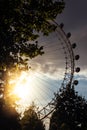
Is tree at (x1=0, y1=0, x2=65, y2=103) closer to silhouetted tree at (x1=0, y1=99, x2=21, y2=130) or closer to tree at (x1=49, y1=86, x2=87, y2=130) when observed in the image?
silhouetted tree at (x1=0, y1=99, x2=21, y2=130)

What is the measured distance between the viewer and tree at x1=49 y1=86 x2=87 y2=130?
98.8 meters

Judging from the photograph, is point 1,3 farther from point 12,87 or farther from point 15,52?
point 12,87

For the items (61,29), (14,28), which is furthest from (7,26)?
(61,29)

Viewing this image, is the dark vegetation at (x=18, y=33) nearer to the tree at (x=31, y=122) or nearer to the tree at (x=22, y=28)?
Result: the tree at (x=22, y=28)

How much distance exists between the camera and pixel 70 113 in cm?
10531

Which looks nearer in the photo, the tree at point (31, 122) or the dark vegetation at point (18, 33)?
the dark vegetation at point (18, 33)

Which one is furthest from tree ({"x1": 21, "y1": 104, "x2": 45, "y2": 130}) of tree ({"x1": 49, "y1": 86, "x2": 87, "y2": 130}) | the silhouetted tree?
the silhouetted tree

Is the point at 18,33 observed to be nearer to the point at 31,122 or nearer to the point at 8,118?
the point at 8,118

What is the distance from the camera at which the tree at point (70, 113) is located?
98750mm

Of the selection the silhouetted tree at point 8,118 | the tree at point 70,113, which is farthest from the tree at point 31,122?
the silhouetted tree at point 8,118

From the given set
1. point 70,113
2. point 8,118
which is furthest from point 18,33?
point 70,113

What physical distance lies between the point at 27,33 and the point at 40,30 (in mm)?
1466

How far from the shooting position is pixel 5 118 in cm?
3503

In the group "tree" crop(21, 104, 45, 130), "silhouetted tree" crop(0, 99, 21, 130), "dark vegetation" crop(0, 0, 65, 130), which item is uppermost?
"dark vegetation" crop(0, 0, 65, 130)
